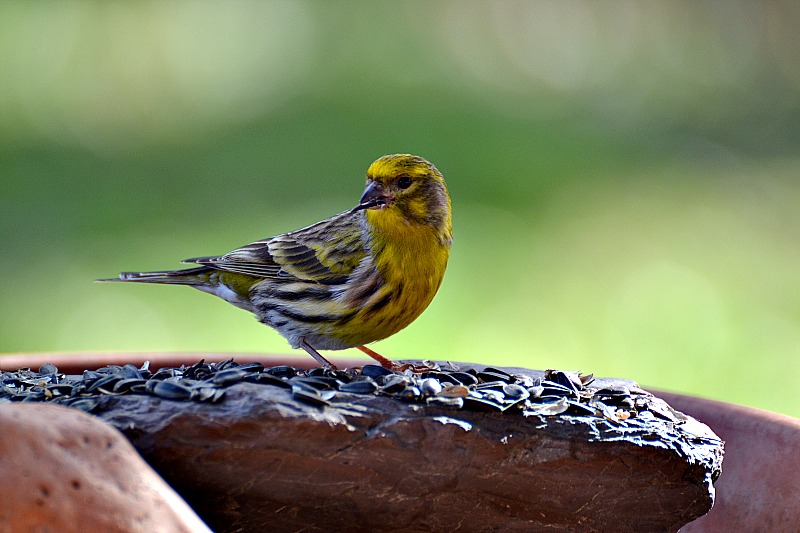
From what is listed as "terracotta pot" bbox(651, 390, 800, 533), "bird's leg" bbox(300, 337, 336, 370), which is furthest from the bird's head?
"terracotta pot" bbox(651, 390, 800, 533)

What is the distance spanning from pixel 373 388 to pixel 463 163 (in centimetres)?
600

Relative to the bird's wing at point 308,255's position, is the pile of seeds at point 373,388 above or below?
below

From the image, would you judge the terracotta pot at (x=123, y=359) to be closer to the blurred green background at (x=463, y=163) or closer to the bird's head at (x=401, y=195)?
the bird's head at (x=401, y=195)

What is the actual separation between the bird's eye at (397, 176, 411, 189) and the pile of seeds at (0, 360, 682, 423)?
0.89 m

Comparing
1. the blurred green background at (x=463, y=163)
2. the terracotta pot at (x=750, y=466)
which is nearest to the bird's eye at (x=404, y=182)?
the terracotta pot at (x=750, y=466)

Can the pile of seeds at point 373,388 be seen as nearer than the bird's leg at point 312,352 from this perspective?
Yes

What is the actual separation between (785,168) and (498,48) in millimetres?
3166

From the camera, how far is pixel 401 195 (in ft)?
A: 10.9

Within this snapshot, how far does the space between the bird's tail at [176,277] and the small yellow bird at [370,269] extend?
34cm

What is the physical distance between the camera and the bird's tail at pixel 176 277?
3820 mm

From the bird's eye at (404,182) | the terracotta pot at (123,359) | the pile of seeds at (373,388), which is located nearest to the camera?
the pile of seeds at (373,388)

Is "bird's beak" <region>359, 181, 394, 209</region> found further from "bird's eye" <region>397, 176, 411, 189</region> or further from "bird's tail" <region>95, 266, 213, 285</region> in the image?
"bird's tail" <region>95, 266, 213, 285</region>

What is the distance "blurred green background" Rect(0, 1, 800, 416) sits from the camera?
5.97 meters

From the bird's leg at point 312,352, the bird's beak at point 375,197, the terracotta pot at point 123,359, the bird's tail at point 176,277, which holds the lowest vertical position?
the terracotta pot at point 123,359
